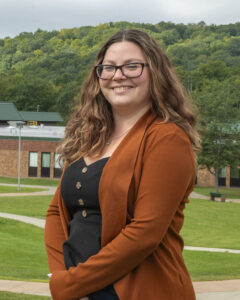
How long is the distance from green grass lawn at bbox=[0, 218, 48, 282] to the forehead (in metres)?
7.44

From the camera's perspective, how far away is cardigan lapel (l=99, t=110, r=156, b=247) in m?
2.59

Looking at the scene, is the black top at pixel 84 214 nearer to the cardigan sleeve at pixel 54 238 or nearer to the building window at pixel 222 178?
the cardigan sleeve at pixel 54 238

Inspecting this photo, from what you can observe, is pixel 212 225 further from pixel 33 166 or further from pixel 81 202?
pixel 33 166

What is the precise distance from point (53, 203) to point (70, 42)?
504 ft

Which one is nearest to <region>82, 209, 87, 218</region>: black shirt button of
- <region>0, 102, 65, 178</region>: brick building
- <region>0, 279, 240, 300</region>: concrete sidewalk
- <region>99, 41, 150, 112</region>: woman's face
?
<region>99, 41, 150, 112</region>: woman's face

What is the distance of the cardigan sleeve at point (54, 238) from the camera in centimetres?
287

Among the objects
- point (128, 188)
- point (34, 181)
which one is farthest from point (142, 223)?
point (34, 181)

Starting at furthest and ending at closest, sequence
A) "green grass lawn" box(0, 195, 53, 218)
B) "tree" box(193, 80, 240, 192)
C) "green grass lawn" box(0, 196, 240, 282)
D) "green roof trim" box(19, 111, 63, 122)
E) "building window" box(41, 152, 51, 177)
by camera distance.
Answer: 1. "green roof trim" box(19, 111, 63, 122)
2. "building window" box(41, 152, 51, 177)
3. "tree" box(193, 80, 240, 192)
4. "green grass lawn" box(0, 195, 53, 218)
5. "green grass lawn" box(0, 196, 240, 282)

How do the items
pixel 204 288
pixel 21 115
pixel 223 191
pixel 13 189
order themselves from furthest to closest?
pixel 21 115 < pixel 223 191 < pixel 13 189 < pixel 204 288

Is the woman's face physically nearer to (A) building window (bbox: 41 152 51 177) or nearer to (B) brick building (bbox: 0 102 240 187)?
(B) brick building (bbox: 0 102 240 187)

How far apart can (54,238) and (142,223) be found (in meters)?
0.69

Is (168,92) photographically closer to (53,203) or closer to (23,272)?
(53,203)

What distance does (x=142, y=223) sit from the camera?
8.23 feet

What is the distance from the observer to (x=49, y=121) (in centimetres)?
7081
